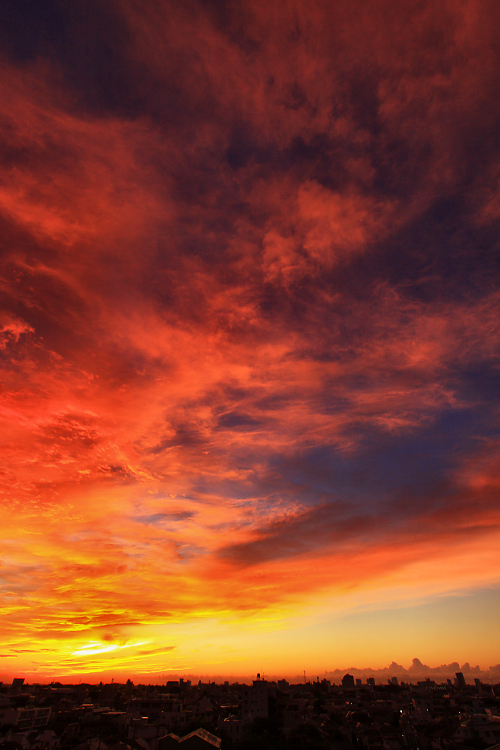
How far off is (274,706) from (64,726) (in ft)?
160

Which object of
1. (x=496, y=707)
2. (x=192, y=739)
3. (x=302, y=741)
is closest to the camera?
(x=192, y=739)

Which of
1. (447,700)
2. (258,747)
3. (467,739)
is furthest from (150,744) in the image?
(447,700)

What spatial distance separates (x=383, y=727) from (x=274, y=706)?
3492 cm

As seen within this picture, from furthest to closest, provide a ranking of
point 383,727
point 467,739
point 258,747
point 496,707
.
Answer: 1. point 496,707
2. point 383,727
3. point 467,739
4. point 258,747

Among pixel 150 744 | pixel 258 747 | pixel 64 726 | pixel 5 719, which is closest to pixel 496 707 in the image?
pixel 258 747

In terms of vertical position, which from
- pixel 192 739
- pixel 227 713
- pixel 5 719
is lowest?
pixel 227 713

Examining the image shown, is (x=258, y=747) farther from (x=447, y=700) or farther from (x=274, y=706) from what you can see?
(x=447, y=700)

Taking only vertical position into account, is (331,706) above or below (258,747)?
below

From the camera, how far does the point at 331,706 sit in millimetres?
92562

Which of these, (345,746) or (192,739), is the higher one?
(192,739)

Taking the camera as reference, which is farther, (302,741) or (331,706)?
(331,706)

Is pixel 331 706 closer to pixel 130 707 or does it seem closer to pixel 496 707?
pixel 496 707

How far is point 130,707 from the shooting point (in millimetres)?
89500

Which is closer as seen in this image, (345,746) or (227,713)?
(345,746)
